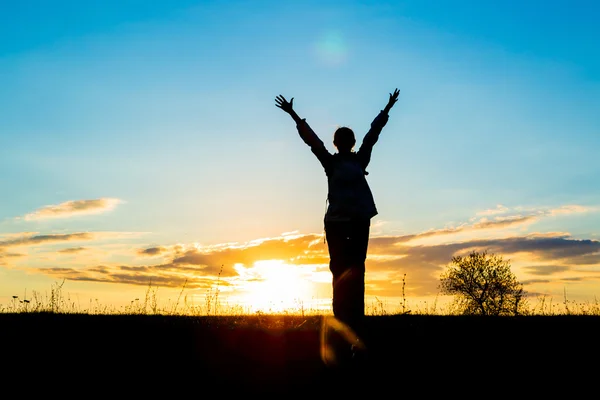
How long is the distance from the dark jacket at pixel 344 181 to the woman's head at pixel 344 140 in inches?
5.3

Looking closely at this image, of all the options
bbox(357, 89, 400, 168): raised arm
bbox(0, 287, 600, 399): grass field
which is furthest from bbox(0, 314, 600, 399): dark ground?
bbox(357, 89, 400, 168): raised arm

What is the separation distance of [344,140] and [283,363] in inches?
130

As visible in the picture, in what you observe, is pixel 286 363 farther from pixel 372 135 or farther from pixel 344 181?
pixel 372 135

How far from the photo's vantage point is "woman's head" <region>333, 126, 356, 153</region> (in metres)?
7.80

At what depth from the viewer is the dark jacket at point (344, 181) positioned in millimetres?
7301

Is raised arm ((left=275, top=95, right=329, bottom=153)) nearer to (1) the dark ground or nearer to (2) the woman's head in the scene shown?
(2) the woman's head

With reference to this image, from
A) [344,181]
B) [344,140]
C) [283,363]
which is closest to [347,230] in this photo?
[344,181]

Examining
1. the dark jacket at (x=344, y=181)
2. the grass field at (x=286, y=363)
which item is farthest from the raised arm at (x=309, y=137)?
the grass field at (x=286, y=363)

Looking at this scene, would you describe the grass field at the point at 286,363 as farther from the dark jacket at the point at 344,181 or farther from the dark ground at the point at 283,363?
the dark jacket at the point at 344,181

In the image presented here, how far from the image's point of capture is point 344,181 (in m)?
7.36

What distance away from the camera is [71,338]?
24.3 ft

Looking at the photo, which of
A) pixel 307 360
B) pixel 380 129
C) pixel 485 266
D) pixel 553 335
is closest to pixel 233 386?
pixel 307 360

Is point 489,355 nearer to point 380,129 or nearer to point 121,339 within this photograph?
point 380,129

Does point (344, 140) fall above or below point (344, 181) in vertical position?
above
